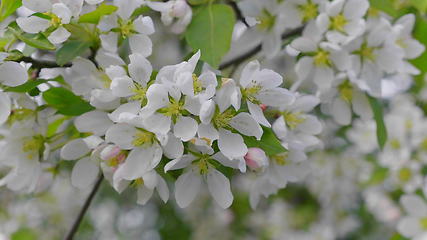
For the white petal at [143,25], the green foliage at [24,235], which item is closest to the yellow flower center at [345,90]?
the white petal at [143,25]

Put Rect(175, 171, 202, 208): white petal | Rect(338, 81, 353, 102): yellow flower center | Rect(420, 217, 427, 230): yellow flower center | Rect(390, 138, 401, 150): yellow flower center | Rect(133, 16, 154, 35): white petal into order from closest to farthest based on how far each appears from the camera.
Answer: Rect(175, 171, 202, 208): white petal < Rect(133, 16, 154, 35): white petal < Rect(338, 81, 353, 102): yellow flower center < Rect(420, 217, 427, 230): yellow flower center < Rect(390, 138, 401, 150): yellow flower center

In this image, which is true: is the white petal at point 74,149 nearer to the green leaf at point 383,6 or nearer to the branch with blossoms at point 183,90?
the branch with blossoms at point 183,90

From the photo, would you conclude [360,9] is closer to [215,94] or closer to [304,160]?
[304,160]

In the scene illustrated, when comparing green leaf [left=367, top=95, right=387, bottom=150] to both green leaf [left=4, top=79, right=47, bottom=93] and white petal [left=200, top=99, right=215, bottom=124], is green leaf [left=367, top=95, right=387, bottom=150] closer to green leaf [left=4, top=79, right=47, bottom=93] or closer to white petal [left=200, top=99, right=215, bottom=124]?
white petal [left=200, top=99, right=215, bottom=124]

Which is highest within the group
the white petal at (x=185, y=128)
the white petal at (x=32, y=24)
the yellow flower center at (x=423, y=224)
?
the white petal at (x=32, y=24)

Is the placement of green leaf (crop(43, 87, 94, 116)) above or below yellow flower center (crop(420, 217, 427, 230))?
above

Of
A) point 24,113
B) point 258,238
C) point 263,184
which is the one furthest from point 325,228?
point 24,113

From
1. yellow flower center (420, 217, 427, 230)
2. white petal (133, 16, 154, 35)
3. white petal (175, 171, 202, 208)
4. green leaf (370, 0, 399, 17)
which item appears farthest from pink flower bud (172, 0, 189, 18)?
yellow flower center (420, 217, 427, 230)

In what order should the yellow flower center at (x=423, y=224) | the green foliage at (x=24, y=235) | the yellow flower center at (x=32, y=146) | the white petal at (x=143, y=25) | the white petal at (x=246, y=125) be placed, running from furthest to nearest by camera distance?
the green foliage at (x=24, y=235) → the yellow flower center at (x=423, y=224) → the yellow flower center at (x=32, y=146) → the white petal at (x=143, y=25) → the white petal at (x=246, y=125)
